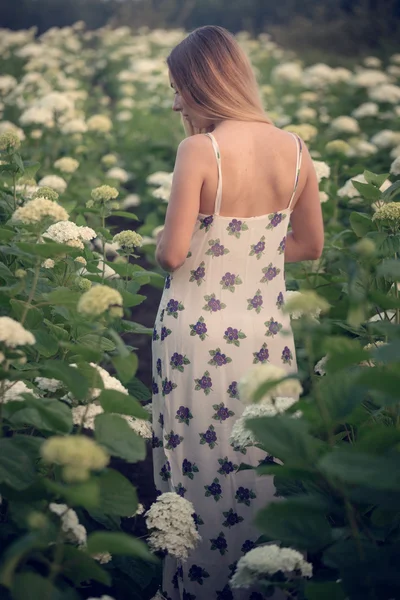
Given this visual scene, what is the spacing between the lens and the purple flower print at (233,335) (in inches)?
81.6

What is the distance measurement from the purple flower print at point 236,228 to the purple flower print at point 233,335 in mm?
253

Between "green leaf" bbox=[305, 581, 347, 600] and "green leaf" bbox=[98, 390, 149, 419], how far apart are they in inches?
17.2

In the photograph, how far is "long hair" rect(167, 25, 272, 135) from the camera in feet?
6.55

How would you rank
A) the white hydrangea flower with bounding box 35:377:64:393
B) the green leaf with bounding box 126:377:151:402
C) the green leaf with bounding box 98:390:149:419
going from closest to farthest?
the green leaf with bounding box 98:390:149:419
the white hydrangea flower with bounding box 35:377:64:393
the green leaf with bounding box 126:377:151:402

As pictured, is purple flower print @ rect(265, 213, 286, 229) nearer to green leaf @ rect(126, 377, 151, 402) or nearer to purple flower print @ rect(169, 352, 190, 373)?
purple flower print @ rect(169, 352, 190, 373)

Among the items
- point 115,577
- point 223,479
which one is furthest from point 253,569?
point 223,479

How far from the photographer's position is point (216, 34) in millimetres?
2023

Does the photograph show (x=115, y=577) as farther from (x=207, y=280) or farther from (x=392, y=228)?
(x=392, y=228)

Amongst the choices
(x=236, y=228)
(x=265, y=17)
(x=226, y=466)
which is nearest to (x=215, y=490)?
(x=226, y=466)

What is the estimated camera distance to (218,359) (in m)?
2.08

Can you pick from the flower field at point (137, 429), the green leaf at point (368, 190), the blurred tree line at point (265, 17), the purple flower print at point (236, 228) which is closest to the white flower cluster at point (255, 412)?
the flower field at point (137, 429)

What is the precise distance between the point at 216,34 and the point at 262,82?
23.7 feet

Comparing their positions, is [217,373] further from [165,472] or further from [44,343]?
[44,343]

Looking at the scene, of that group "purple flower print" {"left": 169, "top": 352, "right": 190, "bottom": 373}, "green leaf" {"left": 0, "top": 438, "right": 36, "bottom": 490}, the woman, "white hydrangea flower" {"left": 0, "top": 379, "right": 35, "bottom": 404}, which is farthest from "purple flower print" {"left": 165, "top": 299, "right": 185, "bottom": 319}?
"green leaf" {"left": 0, "top": 438, "right": 36, "bottom": 490}
